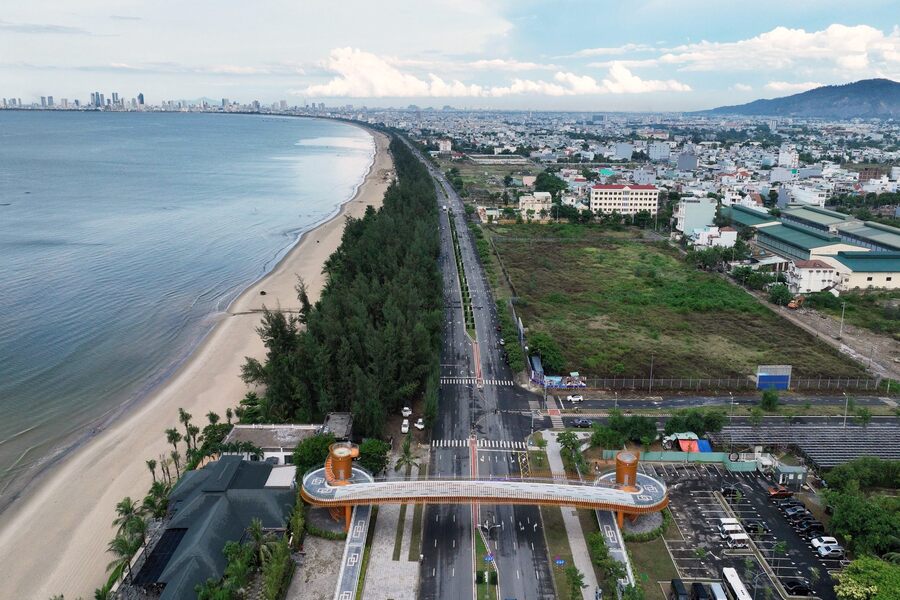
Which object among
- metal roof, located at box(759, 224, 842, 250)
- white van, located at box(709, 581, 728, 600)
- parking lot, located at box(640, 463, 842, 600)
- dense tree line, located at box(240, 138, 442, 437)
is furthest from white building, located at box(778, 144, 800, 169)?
white van, located at box(709, 581, 728, 600)

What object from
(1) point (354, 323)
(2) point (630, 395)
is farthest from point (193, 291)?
(2) point (630, 395)

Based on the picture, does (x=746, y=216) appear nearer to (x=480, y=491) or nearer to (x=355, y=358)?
A: (x=355, y=358)

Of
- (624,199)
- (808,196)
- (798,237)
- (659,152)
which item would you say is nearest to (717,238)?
(798,237)

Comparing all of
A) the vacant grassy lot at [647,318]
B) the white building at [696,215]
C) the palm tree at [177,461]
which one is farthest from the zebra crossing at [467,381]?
the white building at [696,215]

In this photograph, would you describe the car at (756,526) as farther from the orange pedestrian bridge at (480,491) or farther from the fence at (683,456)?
the fence at (683,456)

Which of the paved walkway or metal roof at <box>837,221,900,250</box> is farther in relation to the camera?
metal roof at <box>837,221,900,250</box>

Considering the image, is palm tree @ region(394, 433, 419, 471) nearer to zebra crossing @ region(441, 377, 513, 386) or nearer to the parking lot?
zebra crossing @ region(441, 377, 513, 386)
